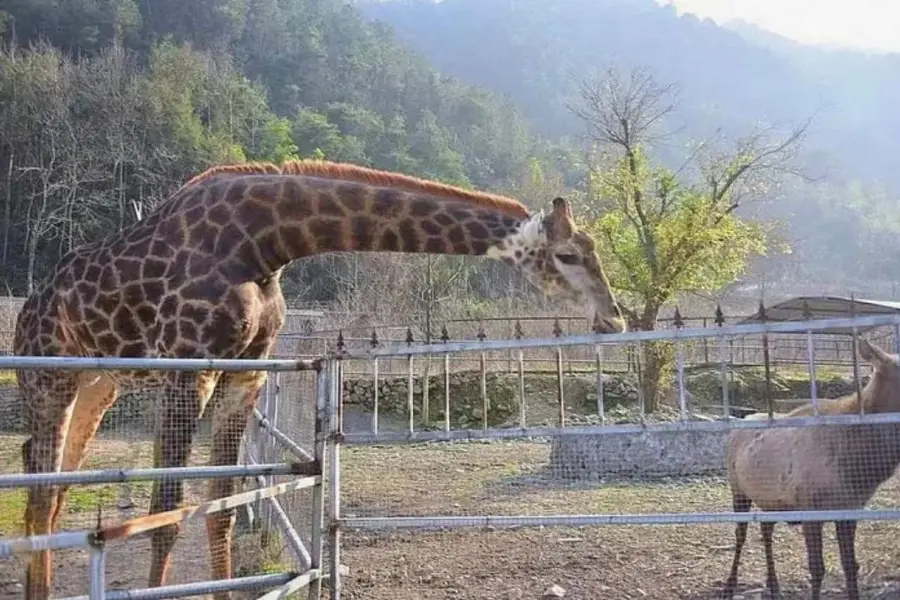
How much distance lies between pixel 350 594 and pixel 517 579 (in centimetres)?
109

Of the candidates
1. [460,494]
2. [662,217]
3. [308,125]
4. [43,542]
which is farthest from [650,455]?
[308,125]

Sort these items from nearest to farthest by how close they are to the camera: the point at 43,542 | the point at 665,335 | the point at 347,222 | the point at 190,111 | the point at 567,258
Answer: the point at 43,542 < the point at 665,335 < the point at 567,258 < the point at 347,222 < the point at 190,111

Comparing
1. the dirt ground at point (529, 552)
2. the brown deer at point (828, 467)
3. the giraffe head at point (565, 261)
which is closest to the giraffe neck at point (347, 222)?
the giraffe head at point (565, 261)

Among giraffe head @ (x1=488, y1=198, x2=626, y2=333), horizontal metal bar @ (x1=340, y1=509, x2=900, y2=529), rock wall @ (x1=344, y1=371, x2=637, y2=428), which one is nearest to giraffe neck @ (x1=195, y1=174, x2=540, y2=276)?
giraffe head @ (x1=488, y1=198, x2=626, y2=333)

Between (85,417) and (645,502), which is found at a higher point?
(85,417)

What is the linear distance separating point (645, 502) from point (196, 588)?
5569 mm

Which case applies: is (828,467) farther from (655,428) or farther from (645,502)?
(645,502)

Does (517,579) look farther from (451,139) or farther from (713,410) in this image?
(451,139)

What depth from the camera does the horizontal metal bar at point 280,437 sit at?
15.2 ft

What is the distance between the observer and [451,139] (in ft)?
171

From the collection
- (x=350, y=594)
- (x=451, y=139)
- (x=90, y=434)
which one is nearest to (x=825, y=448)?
(x=350, y=594)

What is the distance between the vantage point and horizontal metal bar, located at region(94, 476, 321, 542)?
78.2 inches

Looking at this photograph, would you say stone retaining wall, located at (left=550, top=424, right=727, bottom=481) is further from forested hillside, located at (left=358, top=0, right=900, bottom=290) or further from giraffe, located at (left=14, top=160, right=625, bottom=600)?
forested hillside, located at (left=358, top=0, right=900, bottom=290)

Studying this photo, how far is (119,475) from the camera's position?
8.93ft
